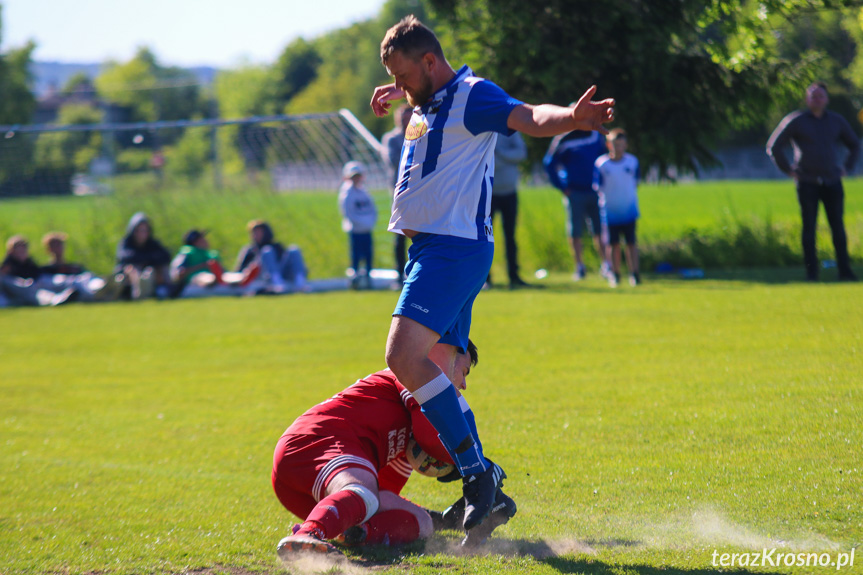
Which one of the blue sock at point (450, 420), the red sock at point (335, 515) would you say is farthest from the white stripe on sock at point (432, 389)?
the red sock at point (335, 515)

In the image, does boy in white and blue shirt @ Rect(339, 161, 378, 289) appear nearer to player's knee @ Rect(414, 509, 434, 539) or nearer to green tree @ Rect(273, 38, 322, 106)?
player's knee @ Rect(414, 509, 434, 539)

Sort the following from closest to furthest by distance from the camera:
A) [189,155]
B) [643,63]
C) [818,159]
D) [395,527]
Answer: [395,527] → [818,159] → [643,63] → [189,155]

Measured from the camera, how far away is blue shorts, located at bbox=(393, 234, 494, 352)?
3.70 meters

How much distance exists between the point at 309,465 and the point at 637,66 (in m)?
12.5

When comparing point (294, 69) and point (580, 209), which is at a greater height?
point (294, 69)

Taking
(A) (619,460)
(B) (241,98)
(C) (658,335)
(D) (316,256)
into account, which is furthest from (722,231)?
(B) (241,98)

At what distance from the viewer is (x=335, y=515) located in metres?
3.35

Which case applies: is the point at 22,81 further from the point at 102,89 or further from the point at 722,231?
the point at 722,231

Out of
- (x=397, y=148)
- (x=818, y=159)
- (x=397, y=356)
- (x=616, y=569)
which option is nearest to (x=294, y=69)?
(x=397, y=148)

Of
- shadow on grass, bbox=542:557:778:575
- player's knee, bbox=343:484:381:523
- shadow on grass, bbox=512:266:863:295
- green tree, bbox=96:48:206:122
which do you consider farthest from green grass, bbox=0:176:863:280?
green tree, bbox=96:48:206:122

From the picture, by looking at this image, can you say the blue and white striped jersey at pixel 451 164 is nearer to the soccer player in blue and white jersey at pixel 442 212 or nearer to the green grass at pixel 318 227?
the soccer player in blue and white jersey at pixel 442 212

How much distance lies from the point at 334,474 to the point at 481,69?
12794 millimetres

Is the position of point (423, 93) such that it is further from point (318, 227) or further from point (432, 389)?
point (318, 227)

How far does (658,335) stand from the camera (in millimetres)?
8438
